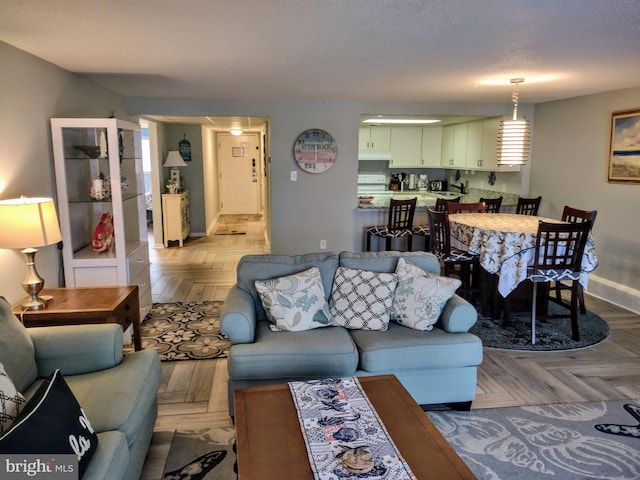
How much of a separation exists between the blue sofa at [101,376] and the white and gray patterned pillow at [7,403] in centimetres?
29

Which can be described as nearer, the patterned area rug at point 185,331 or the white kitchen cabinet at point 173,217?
the patterned area rug at point 185,331

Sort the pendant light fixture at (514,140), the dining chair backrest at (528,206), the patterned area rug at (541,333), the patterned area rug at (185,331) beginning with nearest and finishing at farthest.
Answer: the patterned area rug at (185,331) < the patterned area rug at (541,333) < the pendant light fixture at (514,140) < the dining chair backrest at (528,206)

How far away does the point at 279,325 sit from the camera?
2883mm

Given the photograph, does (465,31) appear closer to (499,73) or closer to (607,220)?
(499,73)

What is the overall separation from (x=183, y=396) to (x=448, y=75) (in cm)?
322

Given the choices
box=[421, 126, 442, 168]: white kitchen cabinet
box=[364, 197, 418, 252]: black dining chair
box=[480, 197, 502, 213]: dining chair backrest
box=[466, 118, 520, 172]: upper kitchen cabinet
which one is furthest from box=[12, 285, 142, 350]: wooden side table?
box=[421, 126, 442, 168]: white kitchen cabinet

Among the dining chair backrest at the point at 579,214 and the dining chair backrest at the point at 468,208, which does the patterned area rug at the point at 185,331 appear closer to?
the dining chair backrest at the point at 468,208

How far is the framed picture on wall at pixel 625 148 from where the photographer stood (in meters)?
4.57

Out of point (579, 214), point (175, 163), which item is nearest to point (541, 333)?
point (579, 214)

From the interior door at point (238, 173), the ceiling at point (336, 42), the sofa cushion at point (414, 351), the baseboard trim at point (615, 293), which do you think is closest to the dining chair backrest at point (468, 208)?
the ceiling at point (336, 42)

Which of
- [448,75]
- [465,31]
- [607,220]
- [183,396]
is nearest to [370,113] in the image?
[448,75]

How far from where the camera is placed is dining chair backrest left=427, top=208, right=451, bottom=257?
14.3ft

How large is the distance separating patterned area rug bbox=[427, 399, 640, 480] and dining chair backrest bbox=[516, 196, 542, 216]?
307 cm

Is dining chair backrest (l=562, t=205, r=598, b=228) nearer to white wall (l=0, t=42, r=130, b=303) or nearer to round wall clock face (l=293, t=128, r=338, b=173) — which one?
round wall clock face (l=293, t=128, r=338, b=173)
